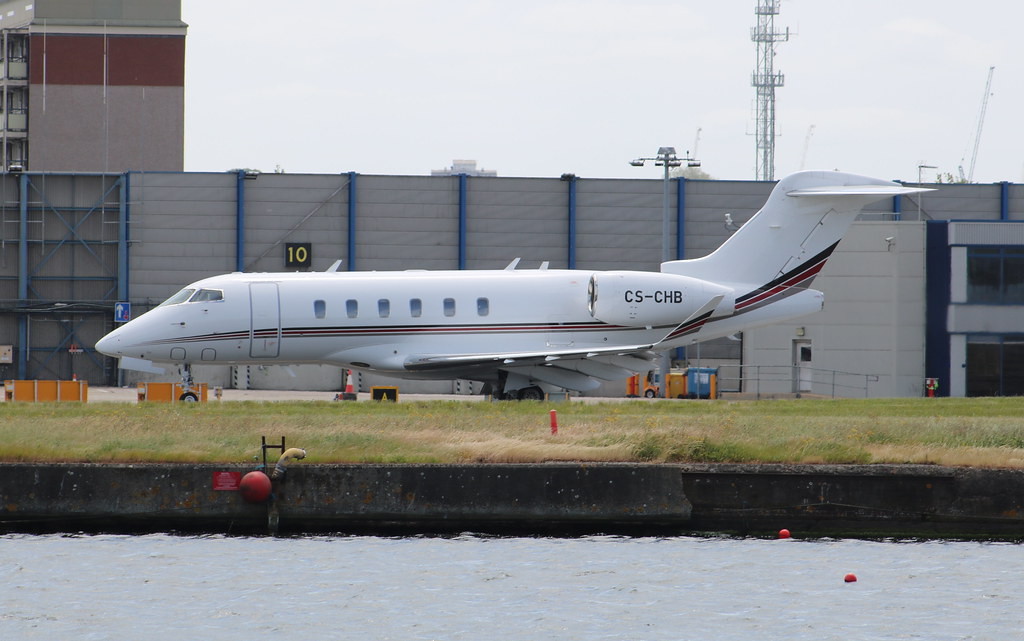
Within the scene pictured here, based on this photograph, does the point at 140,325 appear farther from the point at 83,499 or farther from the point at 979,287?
the point at 979,287

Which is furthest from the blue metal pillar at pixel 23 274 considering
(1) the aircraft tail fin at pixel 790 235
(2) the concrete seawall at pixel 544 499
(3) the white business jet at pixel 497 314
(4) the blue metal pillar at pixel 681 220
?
(2) the concrete seawall at pixel 544 499

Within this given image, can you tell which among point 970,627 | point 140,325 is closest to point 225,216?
point 140,325

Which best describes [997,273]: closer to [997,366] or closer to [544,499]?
[997,366]

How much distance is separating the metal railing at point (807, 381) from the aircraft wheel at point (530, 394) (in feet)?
47.4

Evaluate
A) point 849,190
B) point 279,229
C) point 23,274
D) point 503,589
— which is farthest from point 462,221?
point 503,589

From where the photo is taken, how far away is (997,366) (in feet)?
142

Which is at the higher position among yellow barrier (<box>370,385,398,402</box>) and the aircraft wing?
the aircraft wing

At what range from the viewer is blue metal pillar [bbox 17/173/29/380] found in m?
54.1

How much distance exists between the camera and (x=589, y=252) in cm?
5478

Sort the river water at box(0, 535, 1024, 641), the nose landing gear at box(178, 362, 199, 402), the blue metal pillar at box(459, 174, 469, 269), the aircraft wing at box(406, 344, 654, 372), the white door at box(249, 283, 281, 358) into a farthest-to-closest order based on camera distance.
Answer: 1. the blue metal pillar at box(459, 174, 469, 269)
2. the nose landing gear at box(178, 362, 199, 402)
3. the white door at box(249, 283, 281, 358)
4. the aircraft wing at box(406, 344, 654, 372)
5. the river water at box(0, 535, 1024, 641)

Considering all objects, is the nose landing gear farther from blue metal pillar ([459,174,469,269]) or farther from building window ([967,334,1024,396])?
building window ([967,334,1024,396])

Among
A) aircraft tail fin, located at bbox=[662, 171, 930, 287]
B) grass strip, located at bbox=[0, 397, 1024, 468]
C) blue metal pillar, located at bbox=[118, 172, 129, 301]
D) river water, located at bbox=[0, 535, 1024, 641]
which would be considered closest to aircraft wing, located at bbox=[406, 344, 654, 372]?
aircraft tail fin, located at bbox=[662, 171, 930, 287]

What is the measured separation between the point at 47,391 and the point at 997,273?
28509 millimetres

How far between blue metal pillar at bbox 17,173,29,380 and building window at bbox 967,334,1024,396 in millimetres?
35523
